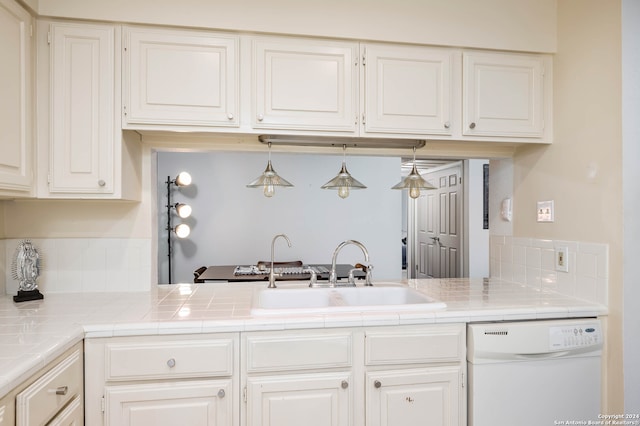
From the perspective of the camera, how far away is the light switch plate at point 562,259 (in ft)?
6.27

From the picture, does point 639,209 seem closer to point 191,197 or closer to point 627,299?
point 627,299

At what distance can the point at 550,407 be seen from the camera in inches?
65.6

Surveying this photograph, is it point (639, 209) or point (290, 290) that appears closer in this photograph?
point (639, 209)

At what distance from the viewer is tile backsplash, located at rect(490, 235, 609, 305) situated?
5.71 ft

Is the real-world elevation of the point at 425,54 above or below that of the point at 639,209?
above

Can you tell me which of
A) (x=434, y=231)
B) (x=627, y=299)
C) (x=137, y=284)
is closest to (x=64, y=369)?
(x=137, y=284)

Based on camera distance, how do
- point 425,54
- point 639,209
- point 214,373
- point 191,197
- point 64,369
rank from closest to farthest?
point 64,369 → point 214,373 → point 639,209 → point 425,54 → point 191,197

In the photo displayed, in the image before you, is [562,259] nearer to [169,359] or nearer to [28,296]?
[169,359]

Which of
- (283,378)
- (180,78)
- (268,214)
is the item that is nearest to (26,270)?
(180,78)

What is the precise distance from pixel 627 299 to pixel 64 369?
2.30 m

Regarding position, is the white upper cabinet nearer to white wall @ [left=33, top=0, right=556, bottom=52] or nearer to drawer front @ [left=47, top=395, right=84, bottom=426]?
white wall @ [left=33, top=0, right=556, bottom=52]

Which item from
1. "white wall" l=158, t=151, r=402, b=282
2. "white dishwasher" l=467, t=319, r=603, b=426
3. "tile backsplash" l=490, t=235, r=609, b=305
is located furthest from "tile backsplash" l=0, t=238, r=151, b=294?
"white wall" l=158, t=151, r=402, b=282

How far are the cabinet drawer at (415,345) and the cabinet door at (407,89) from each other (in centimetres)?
97

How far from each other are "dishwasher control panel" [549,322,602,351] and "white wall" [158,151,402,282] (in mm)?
3308
